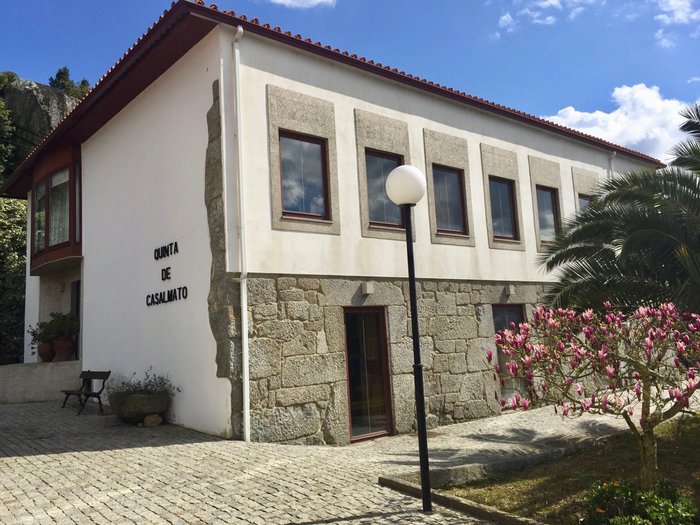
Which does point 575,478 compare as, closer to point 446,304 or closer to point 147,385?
point 446,304

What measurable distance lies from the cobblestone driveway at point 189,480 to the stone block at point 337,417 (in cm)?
49

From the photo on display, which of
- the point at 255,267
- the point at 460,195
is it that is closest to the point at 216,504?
the point at 255,267

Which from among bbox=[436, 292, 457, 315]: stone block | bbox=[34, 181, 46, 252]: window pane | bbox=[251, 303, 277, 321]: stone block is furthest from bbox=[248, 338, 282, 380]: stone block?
bbox=[34, 181, 46, 252]: window pane

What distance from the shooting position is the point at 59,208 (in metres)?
13.1

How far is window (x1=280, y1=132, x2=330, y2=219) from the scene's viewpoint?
29.1ft

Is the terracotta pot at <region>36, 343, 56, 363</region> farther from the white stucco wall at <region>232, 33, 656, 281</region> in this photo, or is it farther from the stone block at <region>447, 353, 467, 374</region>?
the stone block at <region>447, 353, 467, 374</region>

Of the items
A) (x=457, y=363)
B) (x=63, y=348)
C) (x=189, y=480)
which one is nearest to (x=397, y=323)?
(x=457, y=363)

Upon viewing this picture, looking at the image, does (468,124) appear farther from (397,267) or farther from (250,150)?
(250,150)

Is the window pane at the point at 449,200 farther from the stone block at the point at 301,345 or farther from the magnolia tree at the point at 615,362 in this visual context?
the magnolia tree at the point at 615,362

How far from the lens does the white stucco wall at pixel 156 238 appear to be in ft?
28.0

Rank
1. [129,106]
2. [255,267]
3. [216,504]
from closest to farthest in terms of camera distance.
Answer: [216,504] → [255,267] → [129,106]

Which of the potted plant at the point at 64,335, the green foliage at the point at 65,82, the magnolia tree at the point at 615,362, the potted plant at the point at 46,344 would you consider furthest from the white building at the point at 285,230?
the green foliage at the point at 65,82

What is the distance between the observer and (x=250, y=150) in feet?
27.6

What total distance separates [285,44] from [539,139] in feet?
22.5
